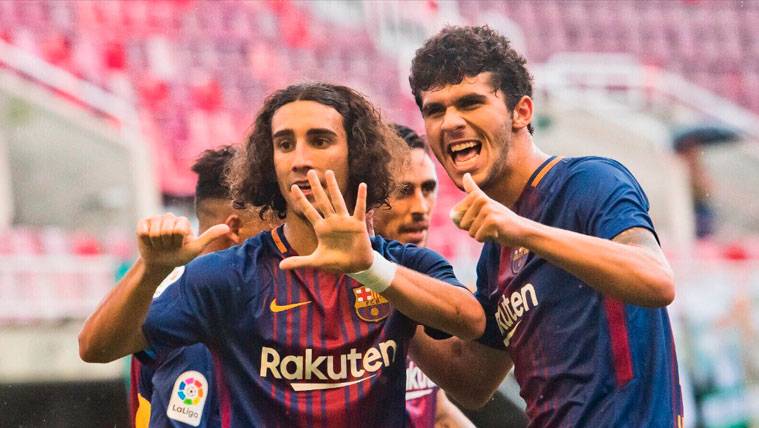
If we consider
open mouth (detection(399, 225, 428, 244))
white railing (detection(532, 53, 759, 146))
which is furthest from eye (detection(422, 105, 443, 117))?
white railing (detection(532, 53, 759, 146))

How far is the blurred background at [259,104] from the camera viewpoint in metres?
10.6

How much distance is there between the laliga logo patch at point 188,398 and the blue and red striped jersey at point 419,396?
101cm

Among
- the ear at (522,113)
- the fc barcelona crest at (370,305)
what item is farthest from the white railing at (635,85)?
the fc barcelona crest at (370,305)

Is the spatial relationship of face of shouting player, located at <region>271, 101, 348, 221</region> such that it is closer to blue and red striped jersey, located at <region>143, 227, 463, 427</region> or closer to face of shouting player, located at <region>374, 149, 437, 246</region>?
blue and red striped jersey, located at <region>143, 227, 463, 427</region>

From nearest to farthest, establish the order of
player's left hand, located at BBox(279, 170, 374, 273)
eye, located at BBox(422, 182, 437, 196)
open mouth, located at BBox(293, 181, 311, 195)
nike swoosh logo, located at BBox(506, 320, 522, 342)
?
player's left hand, located at BBox(279, 170, 374, 273) < open mouth, located at BBox(293, 181, 311, 195) < nike swoosh logo, located at BBox(506, 320, 522, 342) < eye, located at BBox(422, 182, 437, 196)

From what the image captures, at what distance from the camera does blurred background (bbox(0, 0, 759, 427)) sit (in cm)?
1059

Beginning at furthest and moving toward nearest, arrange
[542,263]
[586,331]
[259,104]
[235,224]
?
[259,104]
[235,224]
[542,263]
[586,331]

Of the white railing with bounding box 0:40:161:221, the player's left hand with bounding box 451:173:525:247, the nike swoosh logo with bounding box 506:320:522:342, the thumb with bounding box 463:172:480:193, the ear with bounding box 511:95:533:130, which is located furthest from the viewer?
the white railing with bounding box 0:40:161:221

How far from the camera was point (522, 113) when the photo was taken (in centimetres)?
394

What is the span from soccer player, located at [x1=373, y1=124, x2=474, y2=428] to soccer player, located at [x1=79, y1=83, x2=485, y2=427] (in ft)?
4.43

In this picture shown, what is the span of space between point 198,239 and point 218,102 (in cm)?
966

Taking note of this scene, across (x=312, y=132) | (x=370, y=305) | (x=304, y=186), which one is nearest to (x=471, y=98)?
(x=312, y=132)

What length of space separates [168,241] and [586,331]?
1.22 metres

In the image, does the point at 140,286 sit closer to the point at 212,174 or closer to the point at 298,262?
the point at 298,262
